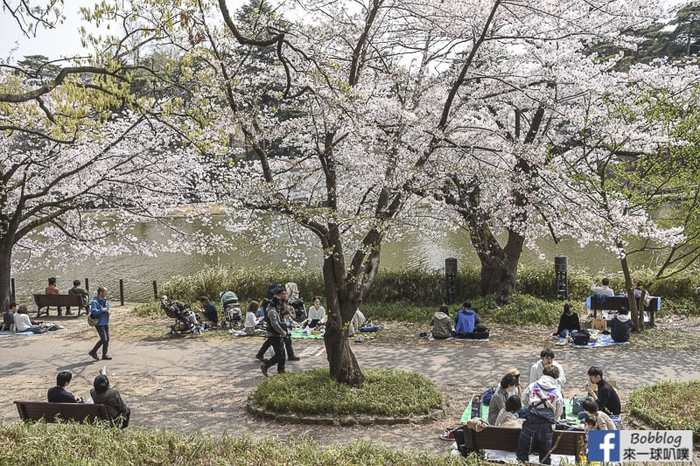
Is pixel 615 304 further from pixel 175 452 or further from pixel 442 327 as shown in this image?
pixel 175 452

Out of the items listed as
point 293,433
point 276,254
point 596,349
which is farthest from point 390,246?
point 293,433

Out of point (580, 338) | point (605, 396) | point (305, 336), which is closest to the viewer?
point (605, 396)

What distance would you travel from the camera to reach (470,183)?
599 inches

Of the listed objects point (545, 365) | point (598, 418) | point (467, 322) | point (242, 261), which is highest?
point (242, 261)

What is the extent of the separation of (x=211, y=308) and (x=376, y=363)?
4.88 m

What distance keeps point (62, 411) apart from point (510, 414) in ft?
17.6

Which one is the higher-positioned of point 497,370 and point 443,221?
point 443,221

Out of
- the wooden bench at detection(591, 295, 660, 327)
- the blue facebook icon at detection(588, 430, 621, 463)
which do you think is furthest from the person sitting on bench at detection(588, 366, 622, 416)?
the wooden bench at detection(591, 295, 660, 327)

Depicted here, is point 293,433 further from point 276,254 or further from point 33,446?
point 276,254

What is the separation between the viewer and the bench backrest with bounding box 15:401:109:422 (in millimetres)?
7656

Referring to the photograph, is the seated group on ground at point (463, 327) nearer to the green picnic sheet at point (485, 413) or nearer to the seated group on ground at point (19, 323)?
the green picnic sheet at point (485, 413)

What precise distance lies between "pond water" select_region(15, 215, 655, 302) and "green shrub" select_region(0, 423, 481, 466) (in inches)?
608

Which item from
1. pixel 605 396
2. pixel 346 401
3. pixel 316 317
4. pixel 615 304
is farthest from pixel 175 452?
pixel 615 304

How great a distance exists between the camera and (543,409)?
6379 mm
